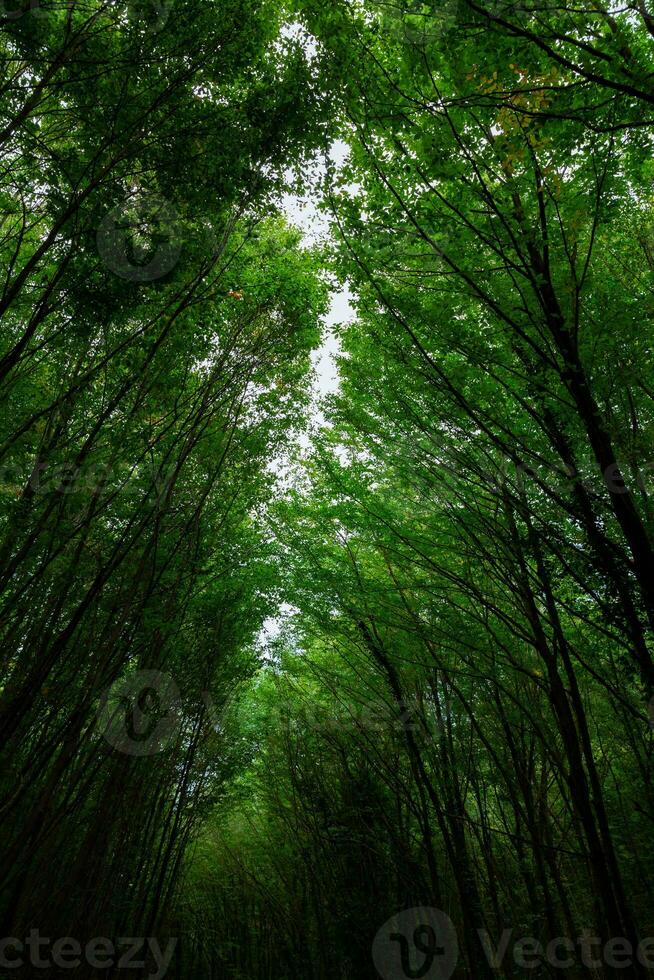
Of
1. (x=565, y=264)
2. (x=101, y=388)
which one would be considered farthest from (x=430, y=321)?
(x=101, y=388)

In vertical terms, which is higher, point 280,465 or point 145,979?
point 280,465

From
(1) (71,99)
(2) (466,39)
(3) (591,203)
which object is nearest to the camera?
(2) (466,39)

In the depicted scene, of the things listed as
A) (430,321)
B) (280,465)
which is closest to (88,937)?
(280,465)

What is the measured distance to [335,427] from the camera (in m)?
5.42

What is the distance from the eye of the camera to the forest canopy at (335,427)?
87.6 inches

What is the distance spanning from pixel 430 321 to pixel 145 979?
324 inches

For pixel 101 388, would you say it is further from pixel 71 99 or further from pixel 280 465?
pixel 280 465

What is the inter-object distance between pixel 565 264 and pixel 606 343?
57cm

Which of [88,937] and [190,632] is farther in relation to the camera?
[190,632]

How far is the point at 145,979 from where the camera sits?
21.0 ft

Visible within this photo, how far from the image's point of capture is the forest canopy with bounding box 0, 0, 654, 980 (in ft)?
7.30

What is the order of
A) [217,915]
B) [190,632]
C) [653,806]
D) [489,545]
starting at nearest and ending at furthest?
[489,545], [653,806], [190,632], [217,915]

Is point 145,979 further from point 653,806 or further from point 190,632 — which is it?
point 653,806

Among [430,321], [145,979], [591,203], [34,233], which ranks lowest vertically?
[145,979]
